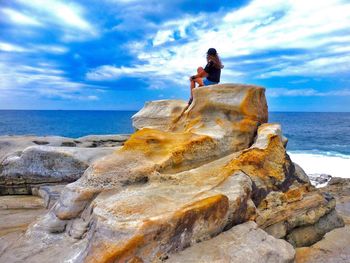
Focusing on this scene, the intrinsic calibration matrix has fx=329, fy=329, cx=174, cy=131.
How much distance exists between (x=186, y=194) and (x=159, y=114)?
7.92m

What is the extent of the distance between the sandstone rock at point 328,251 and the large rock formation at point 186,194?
380mm

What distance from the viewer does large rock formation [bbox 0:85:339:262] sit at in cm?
500

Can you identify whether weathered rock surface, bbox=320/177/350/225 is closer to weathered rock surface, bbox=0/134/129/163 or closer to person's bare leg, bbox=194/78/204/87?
person's bare leg, bbox=194/78/204/87

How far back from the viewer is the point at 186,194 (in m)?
6.02

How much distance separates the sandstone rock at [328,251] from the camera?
668 centimetres

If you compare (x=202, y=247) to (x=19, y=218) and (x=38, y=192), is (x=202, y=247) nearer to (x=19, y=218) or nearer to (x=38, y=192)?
(x=19, y=218)

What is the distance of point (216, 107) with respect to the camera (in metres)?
9.12

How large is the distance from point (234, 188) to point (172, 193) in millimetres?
1222

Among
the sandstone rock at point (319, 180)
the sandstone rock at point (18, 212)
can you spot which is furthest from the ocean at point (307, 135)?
→ the sandstone rock at point (18, 212)

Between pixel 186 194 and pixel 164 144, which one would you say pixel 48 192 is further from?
pixel 186 194

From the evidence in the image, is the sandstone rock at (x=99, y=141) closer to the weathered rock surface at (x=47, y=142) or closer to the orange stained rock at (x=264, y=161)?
Answer: the weathered rock surface at (x=47, y=142)

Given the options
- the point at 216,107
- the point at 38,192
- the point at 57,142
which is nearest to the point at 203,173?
the point at 216,107

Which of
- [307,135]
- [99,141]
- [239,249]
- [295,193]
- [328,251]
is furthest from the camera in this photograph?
[307,135]

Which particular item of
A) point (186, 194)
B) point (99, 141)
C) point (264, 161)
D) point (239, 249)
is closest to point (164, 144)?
point (186, 194)
